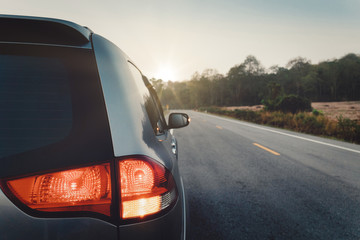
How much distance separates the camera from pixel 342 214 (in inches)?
100

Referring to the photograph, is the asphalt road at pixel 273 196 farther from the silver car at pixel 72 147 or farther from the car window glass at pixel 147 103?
the silver car at pixel 72 147

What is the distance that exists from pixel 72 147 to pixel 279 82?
90.3 m

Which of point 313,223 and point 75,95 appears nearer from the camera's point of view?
point 75,95

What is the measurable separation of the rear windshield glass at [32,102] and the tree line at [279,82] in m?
56.3

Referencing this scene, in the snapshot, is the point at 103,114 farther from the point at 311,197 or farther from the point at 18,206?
the point at 311,197

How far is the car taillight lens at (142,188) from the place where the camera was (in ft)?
2.69

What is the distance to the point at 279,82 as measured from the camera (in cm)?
7869

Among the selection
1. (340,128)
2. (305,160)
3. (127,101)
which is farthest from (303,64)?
(127,101)

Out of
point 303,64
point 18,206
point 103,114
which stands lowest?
point 18,206

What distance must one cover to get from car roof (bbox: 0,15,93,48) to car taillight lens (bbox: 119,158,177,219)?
673 millimetres

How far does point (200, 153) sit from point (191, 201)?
125 inches

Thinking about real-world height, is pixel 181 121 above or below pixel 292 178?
above

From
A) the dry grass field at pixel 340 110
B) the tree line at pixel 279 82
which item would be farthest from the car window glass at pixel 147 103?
the tree line at pixel 279 82

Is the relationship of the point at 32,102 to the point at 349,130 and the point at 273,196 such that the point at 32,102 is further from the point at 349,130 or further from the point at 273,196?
the point at 349,130
